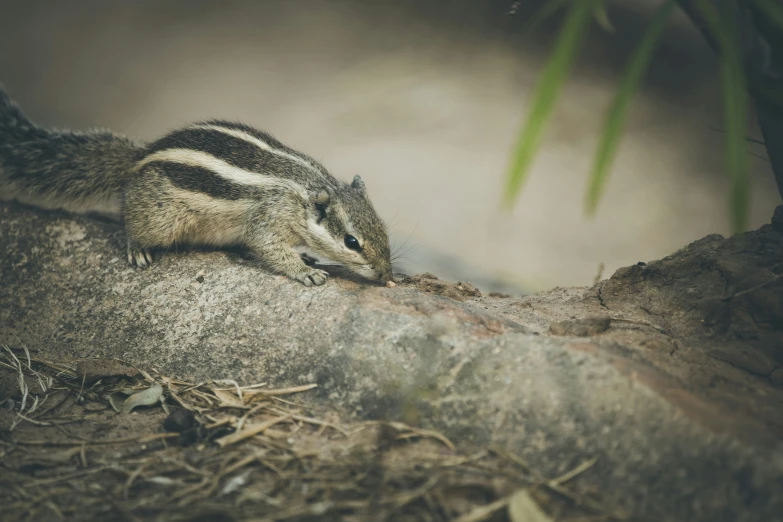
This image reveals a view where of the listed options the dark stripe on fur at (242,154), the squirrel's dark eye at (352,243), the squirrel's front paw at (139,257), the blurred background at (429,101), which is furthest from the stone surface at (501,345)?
the blurred background at (429,101)

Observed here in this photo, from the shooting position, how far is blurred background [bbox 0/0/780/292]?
540 cm

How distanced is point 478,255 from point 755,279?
9.57 feet

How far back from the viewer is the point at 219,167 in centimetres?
307

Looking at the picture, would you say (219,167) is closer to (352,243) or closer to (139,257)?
(139,257)

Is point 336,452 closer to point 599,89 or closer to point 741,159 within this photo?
point 741,159

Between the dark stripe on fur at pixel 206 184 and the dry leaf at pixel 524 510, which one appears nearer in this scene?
the dry leaf at pixel 524 510

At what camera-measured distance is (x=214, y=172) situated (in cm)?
306

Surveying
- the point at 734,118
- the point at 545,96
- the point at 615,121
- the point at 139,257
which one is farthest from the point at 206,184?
the point at 734,118

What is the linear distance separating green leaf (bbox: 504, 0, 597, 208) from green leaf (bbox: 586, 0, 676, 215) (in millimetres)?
137

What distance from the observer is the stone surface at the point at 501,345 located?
1.68m

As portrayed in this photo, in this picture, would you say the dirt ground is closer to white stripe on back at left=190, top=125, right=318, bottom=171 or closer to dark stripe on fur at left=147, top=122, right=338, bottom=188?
dark stripe on fur at left=147, top=122, right=338, bottom=188

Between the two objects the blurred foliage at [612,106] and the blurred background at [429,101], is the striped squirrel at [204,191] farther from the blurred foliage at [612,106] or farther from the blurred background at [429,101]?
the blurred background at [429,101]

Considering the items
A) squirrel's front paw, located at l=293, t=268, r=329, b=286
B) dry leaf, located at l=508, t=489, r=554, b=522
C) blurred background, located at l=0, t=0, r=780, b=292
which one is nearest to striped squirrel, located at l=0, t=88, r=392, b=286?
squirrel's front paw, located at l=293, t=268, r=329, b=286

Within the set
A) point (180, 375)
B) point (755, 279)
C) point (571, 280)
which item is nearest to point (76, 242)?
point (180, 375)
